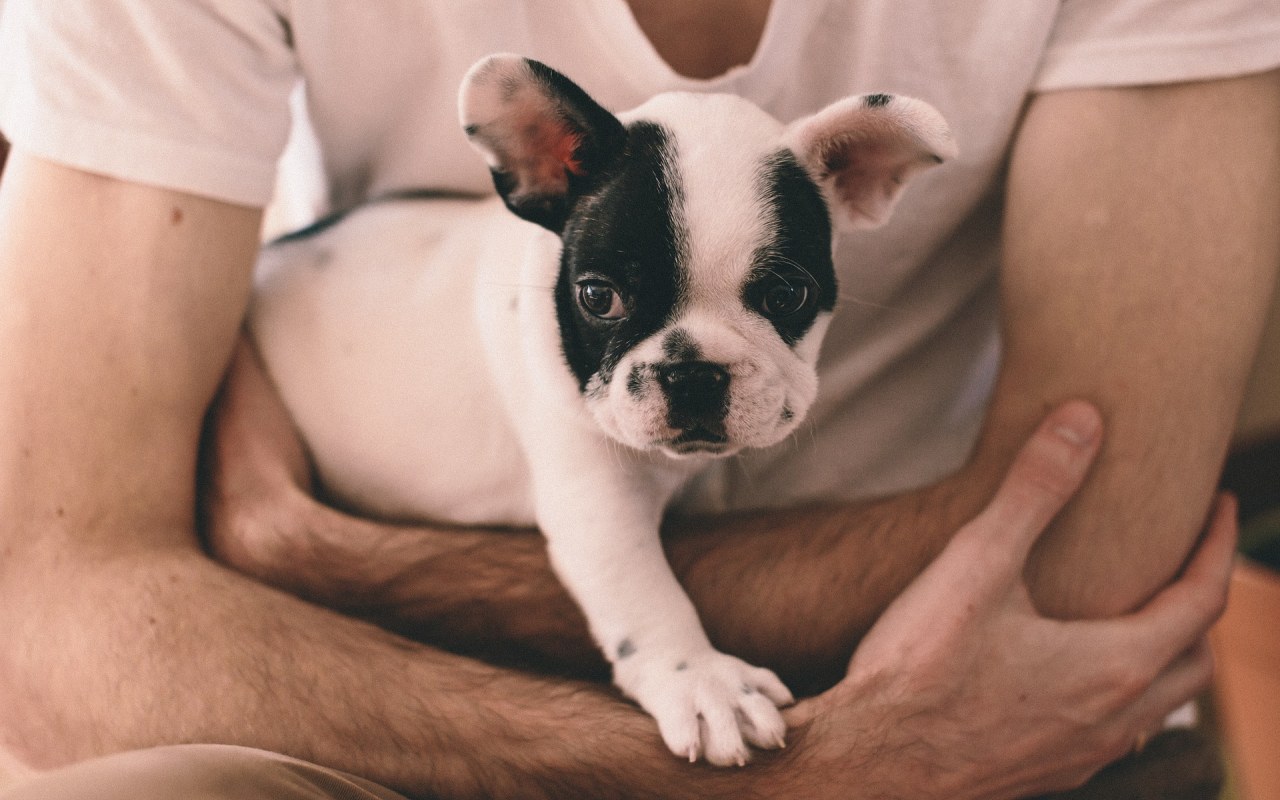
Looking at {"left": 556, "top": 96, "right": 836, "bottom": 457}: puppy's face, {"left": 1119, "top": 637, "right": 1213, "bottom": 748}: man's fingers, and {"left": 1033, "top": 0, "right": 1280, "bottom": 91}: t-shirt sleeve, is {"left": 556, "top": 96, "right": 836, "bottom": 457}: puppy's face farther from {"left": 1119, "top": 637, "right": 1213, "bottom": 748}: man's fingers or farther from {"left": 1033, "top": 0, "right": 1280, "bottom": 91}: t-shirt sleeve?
{"left": 1119, "top": 637, "right": 1213, "bottom": 748}: man's fingers

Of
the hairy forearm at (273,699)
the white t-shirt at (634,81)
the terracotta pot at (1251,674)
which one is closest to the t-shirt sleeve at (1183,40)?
the white t-shirt at (634,81)

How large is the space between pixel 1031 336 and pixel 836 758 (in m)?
0.51

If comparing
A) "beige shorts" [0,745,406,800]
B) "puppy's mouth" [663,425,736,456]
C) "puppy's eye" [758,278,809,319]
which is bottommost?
"beige shorts" [0,745,406,800]

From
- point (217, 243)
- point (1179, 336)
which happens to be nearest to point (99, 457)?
point (217, 243)

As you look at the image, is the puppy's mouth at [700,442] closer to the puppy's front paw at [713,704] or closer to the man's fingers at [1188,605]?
the puppy's front paw at [713,704]

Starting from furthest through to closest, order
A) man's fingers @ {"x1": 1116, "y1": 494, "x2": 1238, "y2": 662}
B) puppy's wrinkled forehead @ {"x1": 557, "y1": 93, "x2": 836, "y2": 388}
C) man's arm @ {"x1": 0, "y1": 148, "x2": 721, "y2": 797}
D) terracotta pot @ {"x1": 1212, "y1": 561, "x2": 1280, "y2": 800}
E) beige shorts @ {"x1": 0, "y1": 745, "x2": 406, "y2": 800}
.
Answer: terracotta pot @ {"x1": 1212, "y1": 561, "x2": 1280, "y2": 800} < man's fingers @ {"x1": 1116, "y1": 494, "x2": 1238, "y2": 662} < man's arm @ {"x1": 0, "y1": 148, "x2": 721, "y2": 797} < puppy's wrinkled forehead @ {"x1": 557, "y1": 93, "x2": 836, "y2": 388} < beige shorts @ {"x1": 0, "y1": 745, "x2": 406, "y2": 800}

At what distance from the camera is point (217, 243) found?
0.98m

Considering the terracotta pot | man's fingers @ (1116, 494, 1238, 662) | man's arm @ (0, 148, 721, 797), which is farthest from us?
the terracotta pot

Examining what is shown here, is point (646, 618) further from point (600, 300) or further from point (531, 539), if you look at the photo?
point (600, 300)

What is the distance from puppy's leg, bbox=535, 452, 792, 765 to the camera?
80 centimetres

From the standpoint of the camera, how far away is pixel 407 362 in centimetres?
107

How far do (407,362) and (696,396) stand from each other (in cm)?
46

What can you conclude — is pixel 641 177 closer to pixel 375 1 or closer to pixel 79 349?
pixel 375 1

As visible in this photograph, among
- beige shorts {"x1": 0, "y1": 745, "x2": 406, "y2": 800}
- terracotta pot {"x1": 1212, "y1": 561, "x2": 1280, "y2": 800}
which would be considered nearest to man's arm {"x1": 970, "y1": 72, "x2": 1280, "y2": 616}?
beige shorts {"x1": 0, "y1": 745, "x2": 406, "y2": 800}
